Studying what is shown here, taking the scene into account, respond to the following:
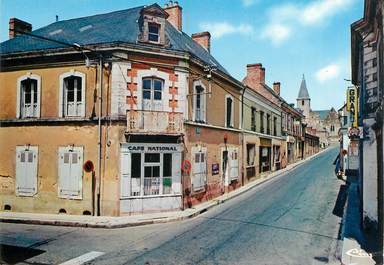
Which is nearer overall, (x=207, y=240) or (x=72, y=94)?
(x=207, y=240)

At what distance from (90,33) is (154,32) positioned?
3417 millimetres

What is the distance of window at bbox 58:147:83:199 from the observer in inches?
559

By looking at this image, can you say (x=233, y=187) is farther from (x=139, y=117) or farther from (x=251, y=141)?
(x=139, y=117)

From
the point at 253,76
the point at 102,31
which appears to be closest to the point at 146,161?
the point at 102,31

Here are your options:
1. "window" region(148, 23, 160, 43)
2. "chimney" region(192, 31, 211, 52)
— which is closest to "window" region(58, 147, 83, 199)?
"window" region(148, 23, 160, 43)

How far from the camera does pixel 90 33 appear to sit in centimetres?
1597

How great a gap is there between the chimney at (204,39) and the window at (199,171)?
33.7ft

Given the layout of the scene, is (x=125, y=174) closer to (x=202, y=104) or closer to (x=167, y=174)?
(x=167, y=174)

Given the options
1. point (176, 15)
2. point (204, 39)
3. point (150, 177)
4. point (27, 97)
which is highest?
point (176, 15)

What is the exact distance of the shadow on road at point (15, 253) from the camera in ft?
28.1

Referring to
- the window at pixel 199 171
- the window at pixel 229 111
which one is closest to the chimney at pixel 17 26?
the window at pixel 199 171

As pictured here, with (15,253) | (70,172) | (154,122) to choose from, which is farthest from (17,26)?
(15,253)

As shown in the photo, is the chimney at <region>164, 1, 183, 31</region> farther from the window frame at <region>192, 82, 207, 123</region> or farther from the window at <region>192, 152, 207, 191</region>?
the window at <region>192, 152, 207, 191</region>

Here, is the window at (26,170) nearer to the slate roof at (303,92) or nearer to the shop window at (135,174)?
the shop window at (135,174)
